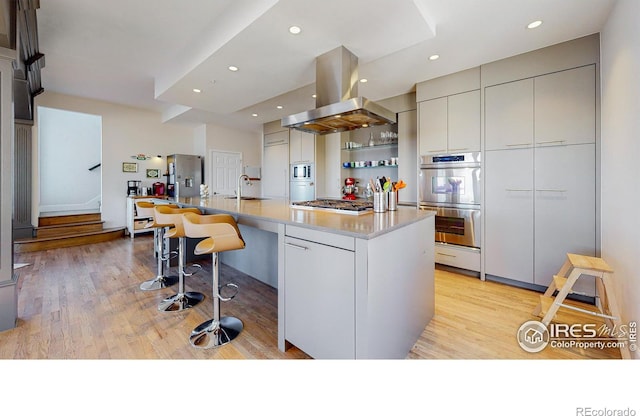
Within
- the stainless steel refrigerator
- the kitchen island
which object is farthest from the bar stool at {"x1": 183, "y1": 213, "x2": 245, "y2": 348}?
the stainless steel refrigerator

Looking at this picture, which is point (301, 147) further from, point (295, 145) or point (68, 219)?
point (68, 219)

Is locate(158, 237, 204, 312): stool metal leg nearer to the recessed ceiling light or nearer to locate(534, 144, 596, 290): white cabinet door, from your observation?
locate(534, 144, 596, 290): white cabinet door

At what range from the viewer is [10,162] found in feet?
6.42

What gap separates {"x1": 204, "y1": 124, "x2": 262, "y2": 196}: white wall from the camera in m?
6.41

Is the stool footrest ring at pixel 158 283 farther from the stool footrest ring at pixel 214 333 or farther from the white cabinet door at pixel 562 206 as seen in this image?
the white cabinet door at pixel 562 206

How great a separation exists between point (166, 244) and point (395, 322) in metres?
3.11

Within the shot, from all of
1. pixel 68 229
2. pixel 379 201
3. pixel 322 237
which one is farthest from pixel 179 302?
pixel 68 229

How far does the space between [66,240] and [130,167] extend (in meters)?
1.89

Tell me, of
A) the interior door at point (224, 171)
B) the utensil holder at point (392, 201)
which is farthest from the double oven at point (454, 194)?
the interior door at point (224, 171)

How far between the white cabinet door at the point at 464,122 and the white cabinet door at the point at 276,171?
3408 millimetres

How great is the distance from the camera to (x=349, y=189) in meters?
4.74

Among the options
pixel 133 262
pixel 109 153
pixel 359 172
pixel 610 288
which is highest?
pixel 109 153

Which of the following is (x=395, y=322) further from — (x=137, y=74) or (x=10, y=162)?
(x=137, y=74)
